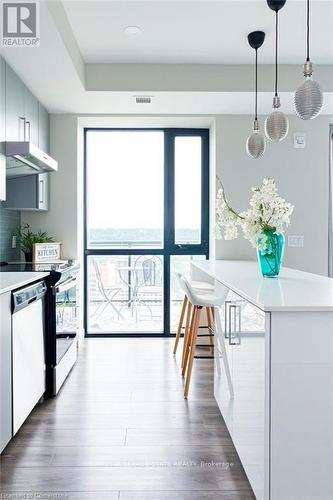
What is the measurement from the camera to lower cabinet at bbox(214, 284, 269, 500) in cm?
145

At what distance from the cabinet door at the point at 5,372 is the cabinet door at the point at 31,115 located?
1854 millimetres

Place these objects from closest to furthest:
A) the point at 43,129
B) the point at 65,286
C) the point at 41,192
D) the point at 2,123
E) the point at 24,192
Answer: the point at 2,123 < the point at 65,286 < the point at 24,192 < the point at 41,192 < the point at 43,129

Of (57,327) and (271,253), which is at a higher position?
(271,253)

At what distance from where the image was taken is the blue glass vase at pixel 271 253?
2248 millimetres

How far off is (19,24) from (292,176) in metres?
2.97

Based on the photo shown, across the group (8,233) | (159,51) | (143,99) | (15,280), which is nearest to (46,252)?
(8,233)

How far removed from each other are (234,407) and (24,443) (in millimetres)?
1178

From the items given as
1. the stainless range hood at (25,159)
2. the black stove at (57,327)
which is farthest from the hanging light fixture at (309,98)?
the black stove at (57,327)

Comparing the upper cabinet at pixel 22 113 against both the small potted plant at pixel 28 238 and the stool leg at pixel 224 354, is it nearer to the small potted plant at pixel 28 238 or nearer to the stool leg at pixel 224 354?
the small potted plant at pixel 28 238

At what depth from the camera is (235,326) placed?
1.94 meters

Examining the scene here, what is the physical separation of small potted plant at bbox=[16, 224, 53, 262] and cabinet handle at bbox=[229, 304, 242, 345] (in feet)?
8.03

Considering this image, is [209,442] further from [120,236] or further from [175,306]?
[120,236]

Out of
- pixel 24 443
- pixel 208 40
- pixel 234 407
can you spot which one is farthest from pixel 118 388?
pixel 208 40

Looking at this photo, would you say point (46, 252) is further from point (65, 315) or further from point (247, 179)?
point (247, 179)
